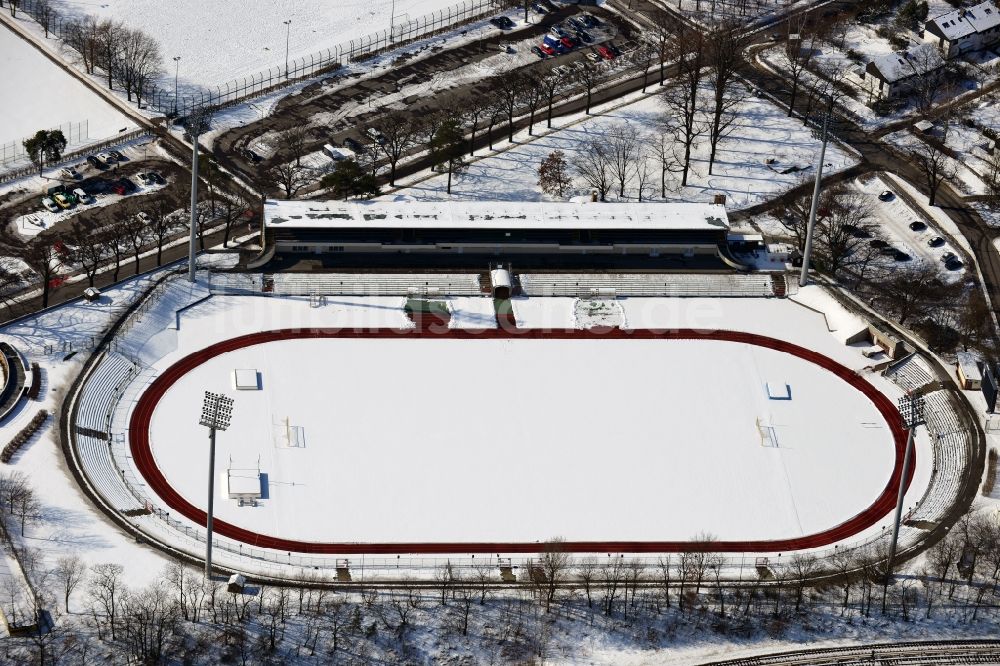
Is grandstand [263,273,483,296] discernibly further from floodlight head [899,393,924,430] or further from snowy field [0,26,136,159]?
floodlight head [899,393,924,430]

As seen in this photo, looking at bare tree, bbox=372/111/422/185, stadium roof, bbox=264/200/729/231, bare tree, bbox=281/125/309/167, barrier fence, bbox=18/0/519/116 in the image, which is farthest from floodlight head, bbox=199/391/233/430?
barrier fence, bbox=18/0/519/116

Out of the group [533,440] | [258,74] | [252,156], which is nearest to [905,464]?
[533,440]

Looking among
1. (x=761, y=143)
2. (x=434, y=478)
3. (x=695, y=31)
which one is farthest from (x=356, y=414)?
(x=695, y=31)

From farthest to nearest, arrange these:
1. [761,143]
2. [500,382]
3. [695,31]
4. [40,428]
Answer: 1. [695,31]
2. [761,143]
3. [500,382]
4. [40,428]

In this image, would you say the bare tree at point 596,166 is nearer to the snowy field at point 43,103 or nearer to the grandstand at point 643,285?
the grandstand at point 643,285

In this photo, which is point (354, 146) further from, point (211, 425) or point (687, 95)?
point (211, 425)

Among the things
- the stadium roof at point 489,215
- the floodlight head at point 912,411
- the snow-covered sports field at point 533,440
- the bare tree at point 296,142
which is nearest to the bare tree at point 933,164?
the stadium roof at point 489,215

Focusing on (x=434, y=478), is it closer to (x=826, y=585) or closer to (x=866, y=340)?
(x=826, y=585)
